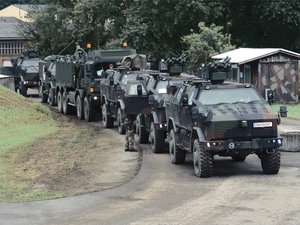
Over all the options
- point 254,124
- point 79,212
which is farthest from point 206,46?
point 79,212

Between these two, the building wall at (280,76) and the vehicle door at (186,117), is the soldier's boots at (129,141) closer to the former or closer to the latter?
the vehicle door at (186,117)

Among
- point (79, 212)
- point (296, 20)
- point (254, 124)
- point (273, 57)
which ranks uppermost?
point (296, 20)

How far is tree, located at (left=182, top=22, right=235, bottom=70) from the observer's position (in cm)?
3716

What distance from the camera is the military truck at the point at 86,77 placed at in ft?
91.8

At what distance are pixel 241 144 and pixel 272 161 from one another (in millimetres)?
889

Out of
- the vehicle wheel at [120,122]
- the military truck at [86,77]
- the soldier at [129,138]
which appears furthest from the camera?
the military truck at [86,77]

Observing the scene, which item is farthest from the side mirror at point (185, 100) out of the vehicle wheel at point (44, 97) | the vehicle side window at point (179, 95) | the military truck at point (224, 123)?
the vehicle wheel at point (44, 97)

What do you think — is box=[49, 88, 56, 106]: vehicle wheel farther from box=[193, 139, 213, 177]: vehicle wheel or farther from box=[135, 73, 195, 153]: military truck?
box=[193, 139, 213, 177]: vehicle wheel

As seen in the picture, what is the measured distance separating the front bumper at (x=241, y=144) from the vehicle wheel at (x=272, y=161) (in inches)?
9.8

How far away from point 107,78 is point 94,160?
780 centimetres

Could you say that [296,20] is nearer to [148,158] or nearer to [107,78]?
[107,78]

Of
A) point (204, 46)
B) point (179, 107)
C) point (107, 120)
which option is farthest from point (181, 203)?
point (204, 46)

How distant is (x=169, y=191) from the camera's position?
13.5 metres

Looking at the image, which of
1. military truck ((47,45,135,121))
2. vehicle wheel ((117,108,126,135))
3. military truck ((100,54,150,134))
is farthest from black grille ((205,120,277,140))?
military truck ((47,45,135,121))
